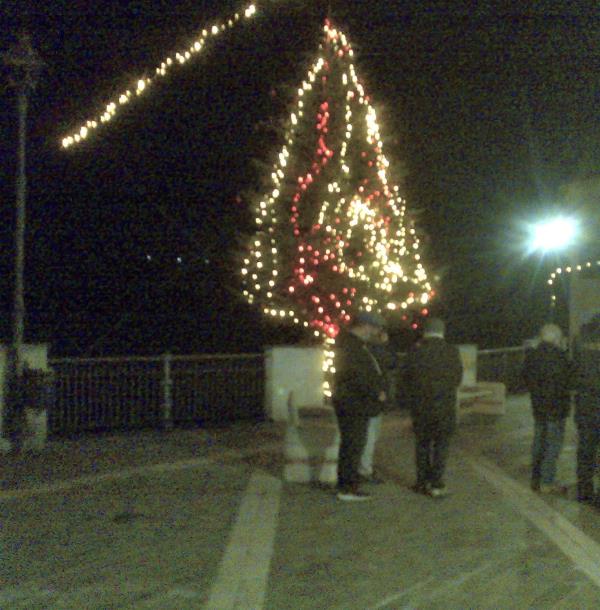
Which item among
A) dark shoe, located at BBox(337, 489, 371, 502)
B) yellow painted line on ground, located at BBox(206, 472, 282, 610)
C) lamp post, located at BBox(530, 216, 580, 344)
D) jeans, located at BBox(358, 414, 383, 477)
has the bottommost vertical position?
yellow painted line on ground, located at BBox(206, 472, 282, 610)

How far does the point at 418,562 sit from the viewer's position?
763cm

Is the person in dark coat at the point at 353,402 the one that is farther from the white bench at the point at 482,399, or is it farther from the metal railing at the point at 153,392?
the white bench at the point at 482,399

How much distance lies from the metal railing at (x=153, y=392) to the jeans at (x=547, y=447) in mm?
6500

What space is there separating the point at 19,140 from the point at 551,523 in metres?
7.97

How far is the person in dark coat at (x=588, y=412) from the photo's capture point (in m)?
9.73

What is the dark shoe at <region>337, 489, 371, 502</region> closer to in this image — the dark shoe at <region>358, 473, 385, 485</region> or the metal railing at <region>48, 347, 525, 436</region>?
the dark shoe at <region>358, 473, 385, 485</region>

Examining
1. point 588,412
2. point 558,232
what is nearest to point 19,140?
point 588,412

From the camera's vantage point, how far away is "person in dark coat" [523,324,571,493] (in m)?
10.2

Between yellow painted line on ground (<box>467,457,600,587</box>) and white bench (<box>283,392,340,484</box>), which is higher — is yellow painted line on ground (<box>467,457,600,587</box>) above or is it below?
below

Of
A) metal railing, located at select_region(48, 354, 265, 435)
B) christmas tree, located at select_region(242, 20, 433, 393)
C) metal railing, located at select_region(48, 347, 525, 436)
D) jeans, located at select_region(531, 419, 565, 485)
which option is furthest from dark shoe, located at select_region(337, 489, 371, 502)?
christmas tree, located at select_region(242, 20, 433, 393)

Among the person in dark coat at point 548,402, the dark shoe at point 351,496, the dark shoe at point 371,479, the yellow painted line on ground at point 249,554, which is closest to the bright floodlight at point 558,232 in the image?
the person in dark coat at point 548,402

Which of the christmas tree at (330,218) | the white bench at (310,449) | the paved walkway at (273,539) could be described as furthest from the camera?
the christmas tree at (330,218)

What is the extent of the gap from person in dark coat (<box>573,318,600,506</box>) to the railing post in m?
7.00

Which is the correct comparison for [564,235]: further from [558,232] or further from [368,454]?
[368,454]
